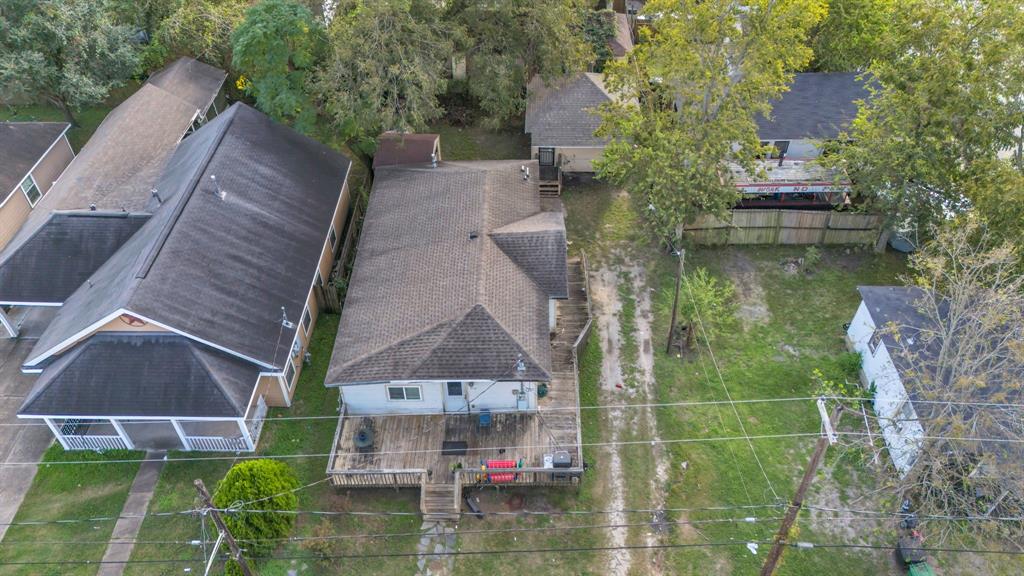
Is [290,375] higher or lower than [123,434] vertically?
higher

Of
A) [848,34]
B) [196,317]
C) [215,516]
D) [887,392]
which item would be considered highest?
[848,34]

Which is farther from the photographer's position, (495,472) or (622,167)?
(622,167)

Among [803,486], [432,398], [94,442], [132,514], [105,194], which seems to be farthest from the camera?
[105,194]

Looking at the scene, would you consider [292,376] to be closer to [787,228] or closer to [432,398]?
[432,398]

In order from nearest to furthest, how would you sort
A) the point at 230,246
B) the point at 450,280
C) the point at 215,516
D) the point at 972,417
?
the point at 215,516, the point at 972,417, the point at 450,280, the point at 230,246

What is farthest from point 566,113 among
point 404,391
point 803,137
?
point 404,391

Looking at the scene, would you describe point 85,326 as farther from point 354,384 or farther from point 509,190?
point 509,190

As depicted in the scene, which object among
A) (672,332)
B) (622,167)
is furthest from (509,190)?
(672,332)

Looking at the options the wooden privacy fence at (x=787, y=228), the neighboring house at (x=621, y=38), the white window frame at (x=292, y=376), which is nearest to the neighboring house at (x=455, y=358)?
the white window frame at (x=292, y=376)
